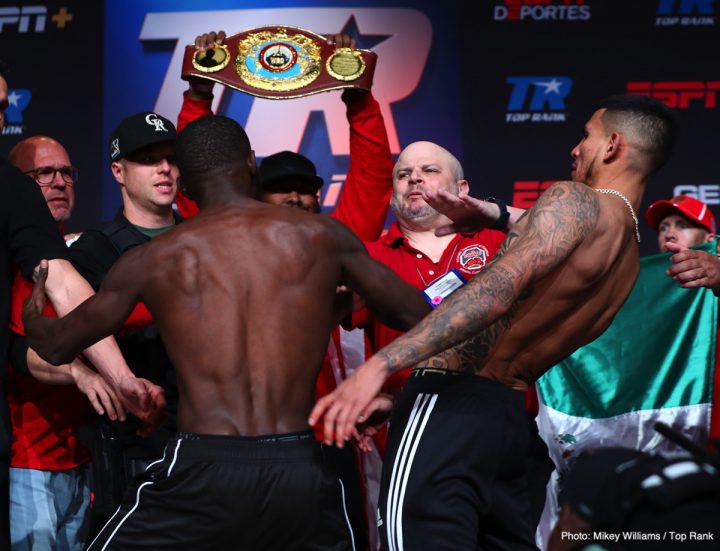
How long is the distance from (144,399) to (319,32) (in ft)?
9.75

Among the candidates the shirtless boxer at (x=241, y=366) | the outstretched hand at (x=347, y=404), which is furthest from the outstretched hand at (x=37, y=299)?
the outstretched hand at (x=347, y=404)

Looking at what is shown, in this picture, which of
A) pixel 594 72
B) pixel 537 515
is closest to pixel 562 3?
pixel 594 72

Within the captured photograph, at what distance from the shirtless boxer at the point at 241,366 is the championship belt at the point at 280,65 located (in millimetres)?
1206

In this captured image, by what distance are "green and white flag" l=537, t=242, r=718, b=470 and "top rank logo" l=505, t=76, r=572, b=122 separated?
4.31 ft

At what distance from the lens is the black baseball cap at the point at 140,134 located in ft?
12.2

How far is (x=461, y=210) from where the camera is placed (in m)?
2.93

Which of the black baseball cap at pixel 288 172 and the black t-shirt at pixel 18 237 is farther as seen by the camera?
the black baseball cap at pixel 288 172

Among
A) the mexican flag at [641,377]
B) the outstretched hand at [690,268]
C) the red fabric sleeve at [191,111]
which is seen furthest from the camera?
the mexican flag at [641,377]

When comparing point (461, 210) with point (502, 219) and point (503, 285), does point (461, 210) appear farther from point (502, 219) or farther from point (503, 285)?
point (503, 285)

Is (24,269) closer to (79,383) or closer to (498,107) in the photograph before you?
(79,383)

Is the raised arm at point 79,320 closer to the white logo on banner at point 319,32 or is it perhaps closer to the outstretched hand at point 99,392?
the outstretched hand at point 99,392

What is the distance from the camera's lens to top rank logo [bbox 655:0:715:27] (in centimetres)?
546

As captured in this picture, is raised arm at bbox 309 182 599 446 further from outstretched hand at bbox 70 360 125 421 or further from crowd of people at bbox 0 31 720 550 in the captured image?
outstretched hand at bbox 70 360 125 421

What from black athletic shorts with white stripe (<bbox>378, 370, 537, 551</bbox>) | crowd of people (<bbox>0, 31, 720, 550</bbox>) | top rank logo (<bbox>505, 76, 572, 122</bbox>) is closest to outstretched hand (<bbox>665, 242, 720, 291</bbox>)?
crowd of people (<bbox>0, 31, 720, 550</bbox>)
